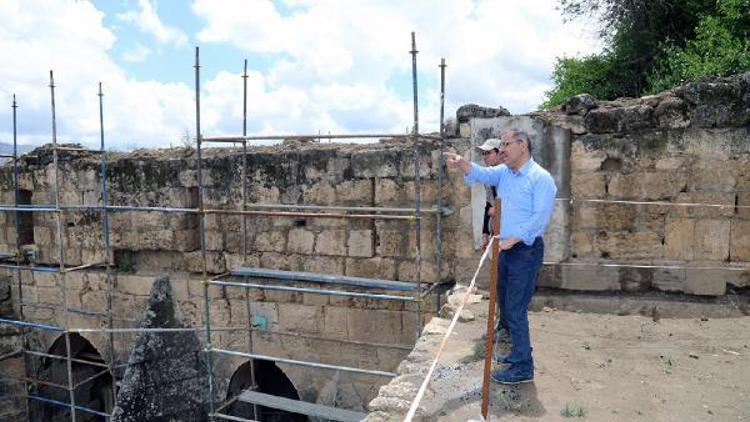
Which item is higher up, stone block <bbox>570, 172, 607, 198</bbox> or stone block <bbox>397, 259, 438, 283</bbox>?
stone block <bbox>570, 172, 607, 198</bbox>

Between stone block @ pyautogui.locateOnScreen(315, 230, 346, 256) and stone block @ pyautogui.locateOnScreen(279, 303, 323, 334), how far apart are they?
0.63m

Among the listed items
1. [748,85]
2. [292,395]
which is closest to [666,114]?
[748,85]

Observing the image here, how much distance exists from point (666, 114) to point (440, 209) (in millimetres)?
2032

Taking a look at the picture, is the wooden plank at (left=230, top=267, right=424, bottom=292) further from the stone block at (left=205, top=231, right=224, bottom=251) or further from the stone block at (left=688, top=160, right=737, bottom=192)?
the stone block at (left=688, top=160, right=737, bottom=192)

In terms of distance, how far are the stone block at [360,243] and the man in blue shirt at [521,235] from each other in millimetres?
2442

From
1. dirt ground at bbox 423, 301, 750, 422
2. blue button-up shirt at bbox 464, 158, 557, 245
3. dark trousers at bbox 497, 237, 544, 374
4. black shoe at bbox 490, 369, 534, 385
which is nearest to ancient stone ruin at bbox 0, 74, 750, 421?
dirt ground at bbox 423, 301, 750, 422

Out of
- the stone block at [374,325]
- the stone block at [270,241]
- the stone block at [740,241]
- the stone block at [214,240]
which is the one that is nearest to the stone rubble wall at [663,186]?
the stone block at [740,241]

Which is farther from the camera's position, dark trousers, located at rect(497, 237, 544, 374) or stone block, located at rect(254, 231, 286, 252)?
stone block, located at rect(254, 231, 286, 252)

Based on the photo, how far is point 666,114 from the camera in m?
4.86

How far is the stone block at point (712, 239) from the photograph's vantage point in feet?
16.0

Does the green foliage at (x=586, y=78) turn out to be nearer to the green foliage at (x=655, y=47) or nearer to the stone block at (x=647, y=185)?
the green foliage at (x=655, y=47)

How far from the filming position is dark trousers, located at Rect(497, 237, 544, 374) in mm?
3494

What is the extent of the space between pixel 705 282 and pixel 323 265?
353cm

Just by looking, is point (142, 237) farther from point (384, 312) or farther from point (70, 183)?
point (384, 312)
